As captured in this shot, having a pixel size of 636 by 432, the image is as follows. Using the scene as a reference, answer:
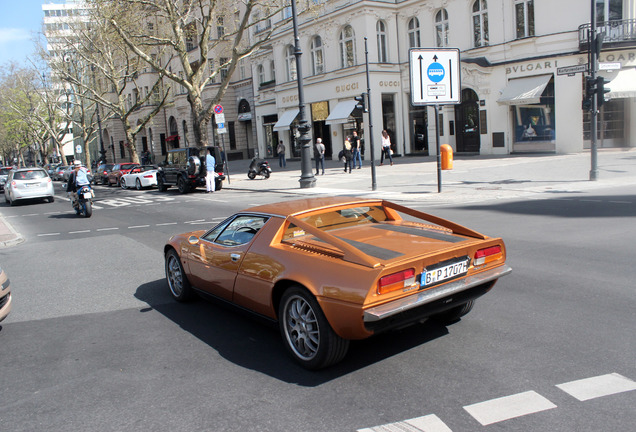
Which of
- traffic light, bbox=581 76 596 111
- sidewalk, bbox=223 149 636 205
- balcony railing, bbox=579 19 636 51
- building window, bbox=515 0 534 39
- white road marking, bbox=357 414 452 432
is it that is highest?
building window, bbox=515 0 534 39

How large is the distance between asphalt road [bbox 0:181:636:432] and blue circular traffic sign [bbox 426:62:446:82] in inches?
336

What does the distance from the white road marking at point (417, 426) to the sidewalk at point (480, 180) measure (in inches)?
444

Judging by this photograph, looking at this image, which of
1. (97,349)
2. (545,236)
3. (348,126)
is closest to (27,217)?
(97,349)

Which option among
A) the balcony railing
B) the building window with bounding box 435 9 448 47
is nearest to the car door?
the balcony railing

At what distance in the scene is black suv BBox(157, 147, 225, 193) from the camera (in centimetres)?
2234

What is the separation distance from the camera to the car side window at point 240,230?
5062 millimetres

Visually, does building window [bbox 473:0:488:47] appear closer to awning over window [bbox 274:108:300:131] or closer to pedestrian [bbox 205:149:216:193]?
awning over window [bbox 274:108:300:131]

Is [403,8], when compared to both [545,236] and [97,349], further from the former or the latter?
[97,349]

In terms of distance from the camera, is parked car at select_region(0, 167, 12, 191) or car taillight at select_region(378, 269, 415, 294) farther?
parked car at select_region(0, 167, 12, 191)

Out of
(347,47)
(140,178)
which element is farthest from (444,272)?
(347,47)

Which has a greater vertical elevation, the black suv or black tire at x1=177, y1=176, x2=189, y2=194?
the black suv

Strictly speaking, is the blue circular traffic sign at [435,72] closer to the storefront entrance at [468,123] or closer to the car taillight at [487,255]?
the car taillight at [487,255]

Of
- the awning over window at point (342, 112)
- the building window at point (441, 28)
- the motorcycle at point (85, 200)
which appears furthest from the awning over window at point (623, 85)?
the motorcycle at point (85, 200)

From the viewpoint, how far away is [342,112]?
32.7m
